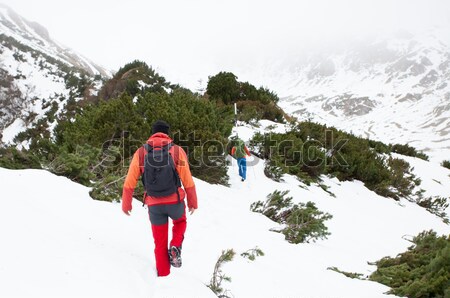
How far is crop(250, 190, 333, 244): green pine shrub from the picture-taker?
5.75 metres

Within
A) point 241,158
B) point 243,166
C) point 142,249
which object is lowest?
point 142,249

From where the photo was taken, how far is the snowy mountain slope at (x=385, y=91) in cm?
8156

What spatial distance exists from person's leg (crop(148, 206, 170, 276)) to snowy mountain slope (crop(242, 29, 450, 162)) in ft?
171

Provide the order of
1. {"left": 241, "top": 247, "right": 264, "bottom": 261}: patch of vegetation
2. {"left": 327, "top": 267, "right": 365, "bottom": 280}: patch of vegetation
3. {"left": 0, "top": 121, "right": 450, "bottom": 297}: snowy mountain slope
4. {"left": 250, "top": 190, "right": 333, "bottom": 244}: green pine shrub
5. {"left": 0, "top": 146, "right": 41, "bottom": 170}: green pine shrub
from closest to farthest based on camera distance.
Answer: {"left": 0, "top": 121, "right": 450, "bottom": 297}: snowy mountain slope → {"left": 241, "top": 247, "right": 264, "bottom": 261}: patch of vegetation → {"left": 327, "top": 267, "right": 365, "bottom": 280}: patch of vegetation → {"left": 0, "top": 146, "right": 41, "bottom": 170}: green pine shrub → {"left": 250, "top": 190, "right": 333, "bottom": 244}: green pine shrub

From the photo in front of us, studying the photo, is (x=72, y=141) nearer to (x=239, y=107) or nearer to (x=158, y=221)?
(x=158, y=221)

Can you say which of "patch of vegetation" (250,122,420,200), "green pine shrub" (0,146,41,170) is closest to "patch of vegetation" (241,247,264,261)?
"green pine shrub" (0,146,41,170)

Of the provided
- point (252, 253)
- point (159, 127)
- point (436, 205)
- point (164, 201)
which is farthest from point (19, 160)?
point (436, 205)

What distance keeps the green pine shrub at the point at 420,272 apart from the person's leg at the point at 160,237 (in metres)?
2.63

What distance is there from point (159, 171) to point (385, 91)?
141 m

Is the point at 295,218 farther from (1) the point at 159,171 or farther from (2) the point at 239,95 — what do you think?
(2) the point at 239,95

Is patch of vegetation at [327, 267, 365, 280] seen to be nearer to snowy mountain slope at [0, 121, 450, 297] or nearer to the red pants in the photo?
snowy mountain slope at [0, 121, 450, 297]

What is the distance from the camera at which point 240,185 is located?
27.2 ft

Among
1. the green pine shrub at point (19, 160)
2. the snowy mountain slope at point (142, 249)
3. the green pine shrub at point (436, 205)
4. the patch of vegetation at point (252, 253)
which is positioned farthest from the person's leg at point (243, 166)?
the green pine shrub at point (436, 205)

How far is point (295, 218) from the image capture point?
6.13 metres
